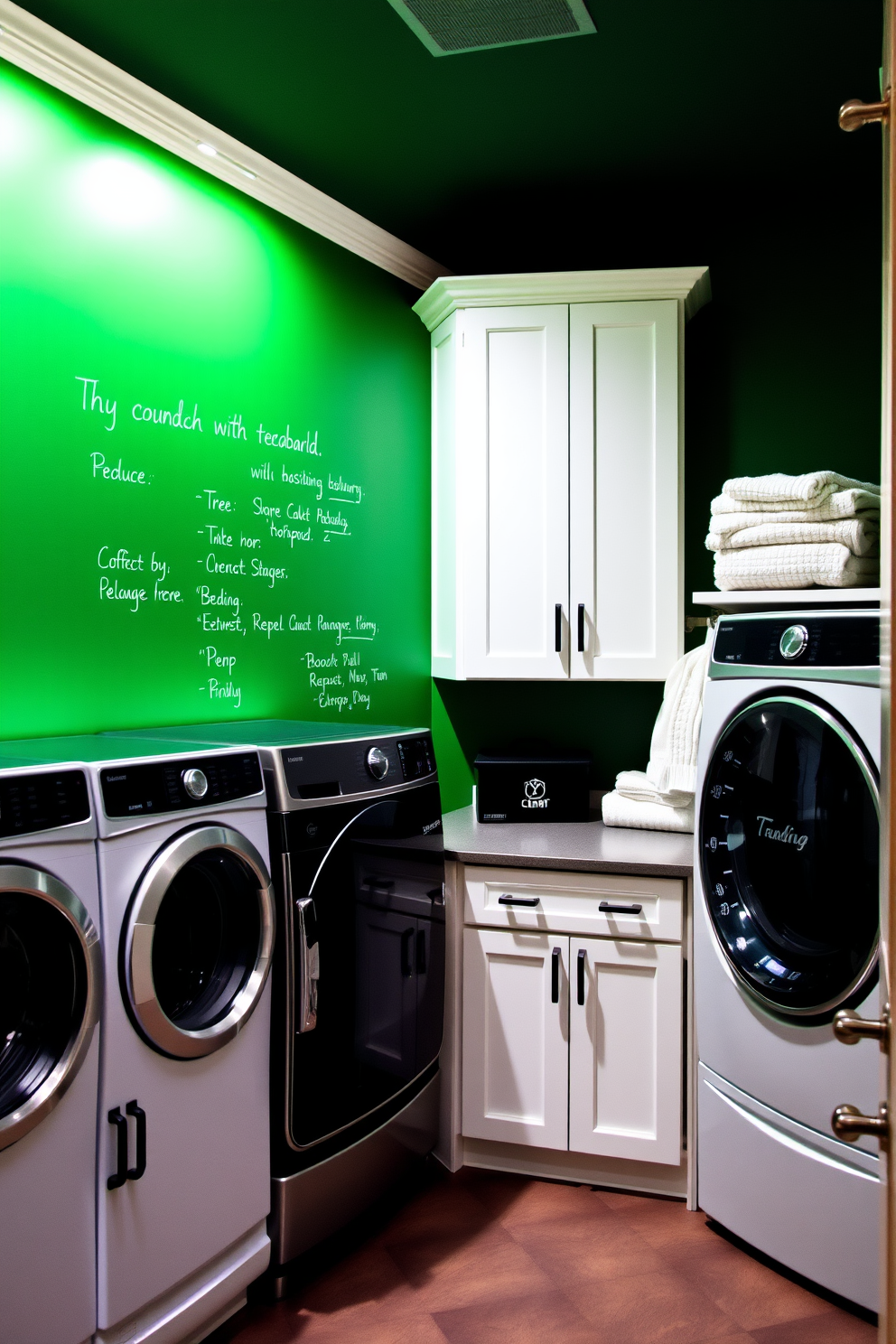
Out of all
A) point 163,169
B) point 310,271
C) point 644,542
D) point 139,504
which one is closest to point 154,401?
point 139,504

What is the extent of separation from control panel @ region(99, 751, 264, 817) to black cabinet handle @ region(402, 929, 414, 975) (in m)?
0.60

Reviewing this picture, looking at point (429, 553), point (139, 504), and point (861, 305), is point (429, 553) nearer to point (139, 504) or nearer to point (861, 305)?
point (139, 504)

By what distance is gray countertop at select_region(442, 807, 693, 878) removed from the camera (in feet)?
7.90

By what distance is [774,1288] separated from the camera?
207cm

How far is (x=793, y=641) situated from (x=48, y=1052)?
5.34ft

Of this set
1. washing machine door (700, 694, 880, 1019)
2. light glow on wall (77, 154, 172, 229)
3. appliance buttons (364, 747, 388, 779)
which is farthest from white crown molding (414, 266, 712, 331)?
appliance buttons (364, 747, 388, 779)

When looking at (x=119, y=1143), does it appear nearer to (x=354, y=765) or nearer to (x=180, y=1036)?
(x=180, y=1036)

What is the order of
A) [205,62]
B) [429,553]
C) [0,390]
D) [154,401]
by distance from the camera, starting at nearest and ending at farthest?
[0,390] → [205,62] → [154,401] → [429,553]

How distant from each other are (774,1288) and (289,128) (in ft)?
9.72

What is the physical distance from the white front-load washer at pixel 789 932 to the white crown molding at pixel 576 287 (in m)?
1.16

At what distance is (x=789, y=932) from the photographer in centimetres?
204

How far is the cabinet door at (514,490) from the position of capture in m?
2.90

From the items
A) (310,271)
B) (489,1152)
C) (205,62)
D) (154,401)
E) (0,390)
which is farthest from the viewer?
(310,271)

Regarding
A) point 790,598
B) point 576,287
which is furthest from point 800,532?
point 576,287
